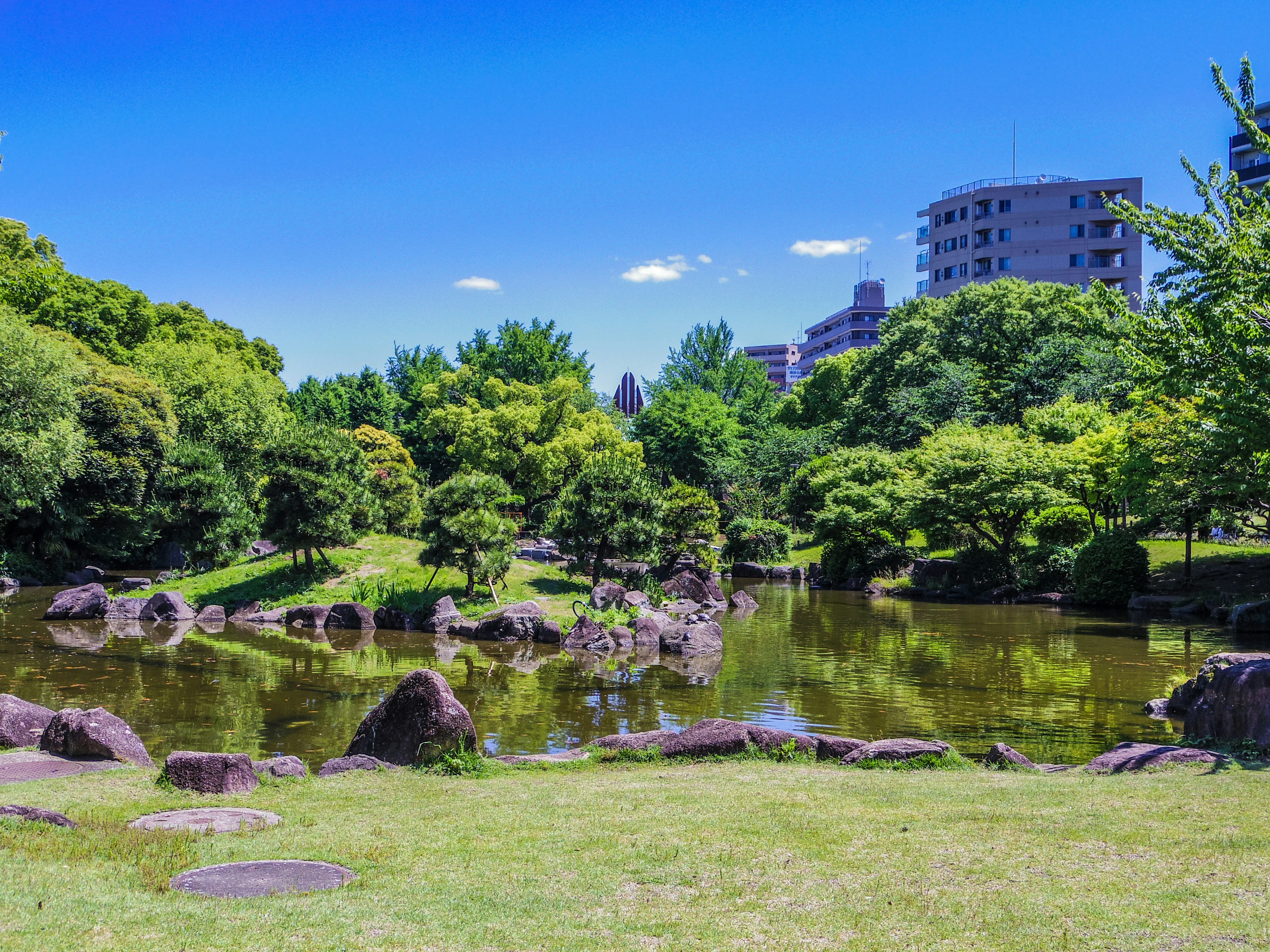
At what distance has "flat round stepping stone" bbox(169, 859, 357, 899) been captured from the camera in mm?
5797

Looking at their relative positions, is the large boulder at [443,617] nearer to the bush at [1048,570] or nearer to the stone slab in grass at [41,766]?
the stone slab in grass at [41,766]

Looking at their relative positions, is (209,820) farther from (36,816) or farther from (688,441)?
(688,441)

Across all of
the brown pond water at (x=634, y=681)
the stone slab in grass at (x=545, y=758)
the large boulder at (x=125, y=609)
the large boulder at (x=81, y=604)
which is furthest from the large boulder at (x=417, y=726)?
the large boulder at (x=81, y=604)

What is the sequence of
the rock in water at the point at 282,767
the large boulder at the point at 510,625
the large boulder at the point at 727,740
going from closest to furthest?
the rock in water at the point at 282,767 → the large boulder at the point at 727,740 → the large boulder at the point at 510,625

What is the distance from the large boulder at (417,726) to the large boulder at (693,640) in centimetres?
1237

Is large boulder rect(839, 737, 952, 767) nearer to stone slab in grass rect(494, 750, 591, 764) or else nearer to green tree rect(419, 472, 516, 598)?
stone slab in grass rect(494, 750, 591, 764)

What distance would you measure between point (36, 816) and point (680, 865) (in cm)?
524

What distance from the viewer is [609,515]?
28.8 m

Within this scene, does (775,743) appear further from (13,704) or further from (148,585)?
(148,585)

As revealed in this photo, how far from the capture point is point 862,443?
183ft

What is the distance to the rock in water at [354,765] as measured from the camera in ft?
33.3

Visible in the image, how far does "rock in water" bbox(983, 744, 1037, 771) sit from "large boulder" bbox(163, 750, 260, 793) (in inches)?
339

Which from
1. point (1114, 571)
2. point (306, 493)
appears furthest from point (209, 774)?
point (1114, 571)

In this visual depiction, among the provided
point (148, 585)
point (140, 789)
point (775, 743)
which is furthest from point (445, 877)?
point (148, 585)
